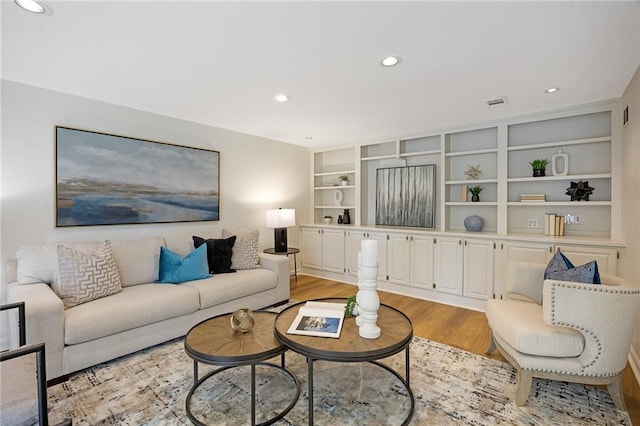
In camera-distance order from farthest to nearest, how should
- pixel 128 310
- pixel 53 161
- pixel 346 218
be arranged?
pixel 346 218, pixel 53 161, pixel 128 310

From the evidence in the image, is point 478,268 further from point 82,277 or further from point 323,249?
point 82,277

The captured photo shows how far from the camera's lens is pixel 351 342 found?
176cm

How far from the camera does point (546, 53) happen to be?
2105 millimetres

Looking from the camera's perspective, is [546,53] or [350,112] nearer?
[546,53]

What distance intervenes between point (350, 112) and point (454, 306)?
2.67 metres

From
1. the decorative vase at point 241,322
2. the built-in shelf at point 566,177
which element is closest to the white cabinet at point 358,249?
the built-in shelf at point 566,177

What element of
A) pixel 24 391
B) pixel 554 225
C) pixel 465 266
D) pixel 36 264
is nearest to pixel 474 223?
pixel 465 266

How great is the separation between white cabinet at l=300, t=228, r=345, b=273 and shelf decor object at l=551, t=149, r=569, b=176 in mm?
2827

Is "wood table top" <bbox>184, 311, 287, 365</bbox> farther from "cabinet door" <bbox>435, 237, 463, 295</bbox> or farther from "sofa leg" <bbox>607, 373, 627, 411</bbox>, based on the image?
"cabinet door" <bbox>435, 237, 463, 295</bbox>

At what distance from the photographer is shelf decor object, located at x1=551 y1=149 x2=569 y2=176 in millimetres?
3414

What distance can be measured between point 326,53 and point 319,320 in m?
1.82

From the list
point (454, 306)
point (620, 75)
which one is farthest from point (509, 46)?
point (454, 306)

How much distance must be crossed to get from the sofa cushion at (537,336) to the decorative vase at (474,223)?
187 centimetres

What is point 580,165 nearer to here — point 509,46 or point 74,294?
point 509,46
